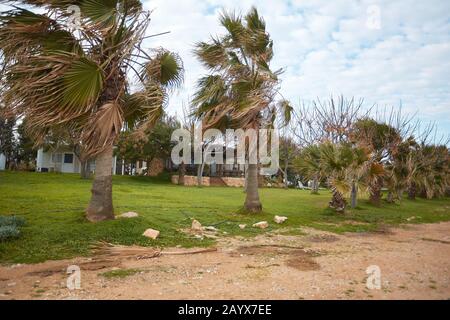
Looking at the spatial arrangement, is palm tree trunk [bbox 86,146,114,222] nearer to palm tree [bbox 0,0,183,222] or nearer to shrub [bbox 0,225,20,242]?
palm tree [bbox 0,0,183,222]

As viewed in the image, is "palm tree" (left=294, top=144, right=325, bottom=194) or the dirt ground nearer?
the dirt ground

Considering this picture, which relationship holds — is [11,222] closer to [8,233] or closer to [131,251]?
[8,233]

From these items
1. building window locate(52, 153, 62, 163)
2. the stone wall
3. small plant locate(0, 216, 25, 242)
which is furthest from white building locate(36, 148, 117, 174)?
small plant locate(0, 216, 25, 242)

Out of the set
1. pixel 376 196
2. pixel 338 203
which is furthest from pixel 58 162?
pixel 338 203

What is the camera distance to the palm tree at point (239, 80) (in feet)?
39.5

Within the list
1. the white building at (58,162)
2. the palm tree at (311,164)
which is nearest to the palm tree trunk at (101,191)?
the palm tree at (311,164)

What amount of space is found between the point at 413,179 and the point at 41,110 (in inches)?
800

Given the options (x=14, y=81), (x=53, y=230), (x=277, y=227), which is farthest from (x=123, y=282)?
(x=277, y=227)

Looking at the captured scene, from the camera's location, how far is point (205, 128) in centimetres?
1287

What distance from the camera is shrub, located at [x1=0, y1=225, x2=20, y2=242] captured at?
23.3 ft

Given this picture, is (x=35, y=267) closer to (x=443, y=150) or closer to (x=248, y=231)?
(x=248, y=231)

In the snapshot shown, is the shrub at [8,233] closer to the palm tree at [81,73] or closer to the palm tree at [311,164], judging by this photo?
the palm tree at [81,73]

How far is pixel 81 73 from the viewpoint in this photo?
24.8ft

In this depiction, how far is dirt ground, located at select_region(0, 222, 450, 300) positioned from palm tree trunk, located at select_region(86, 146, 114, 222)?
→ 237 centimetres
